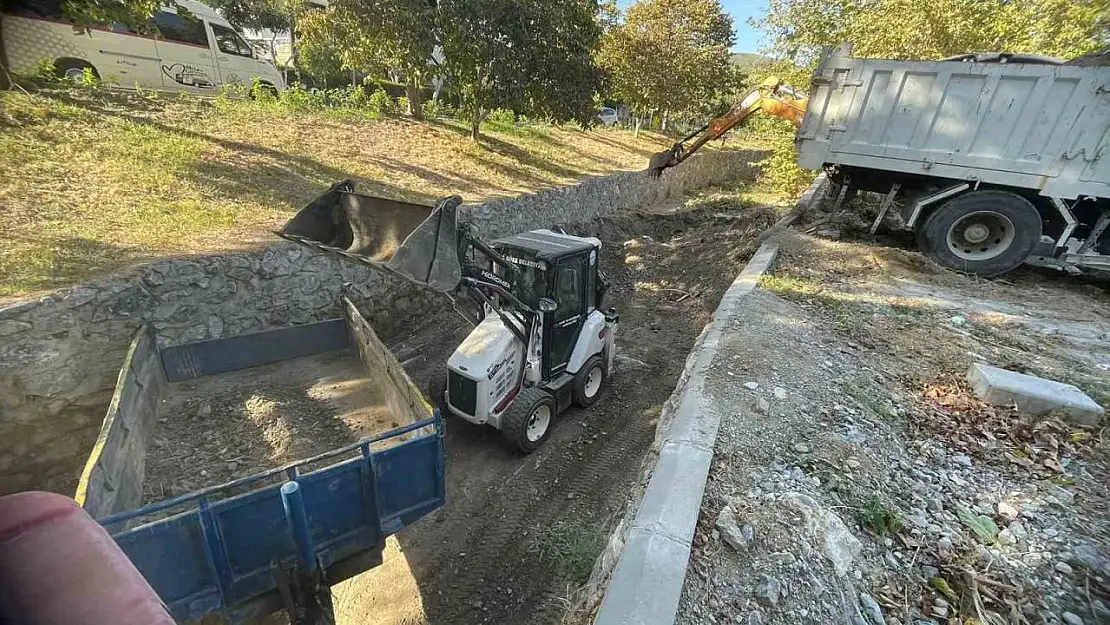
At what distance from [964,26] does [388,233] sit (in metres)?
13.1

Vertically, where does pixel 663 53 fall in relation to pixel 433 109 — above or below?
above

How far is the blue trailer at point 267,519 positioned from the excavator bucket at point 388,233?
1.05m

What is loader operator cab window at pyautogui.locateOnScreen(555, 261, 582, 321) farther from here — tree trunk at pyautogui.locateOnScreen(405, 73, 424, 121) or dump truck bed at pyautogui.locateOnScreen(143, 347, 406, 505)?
tree trunk at pyautogui.locateOnScreen(405, 73, 424, 121)

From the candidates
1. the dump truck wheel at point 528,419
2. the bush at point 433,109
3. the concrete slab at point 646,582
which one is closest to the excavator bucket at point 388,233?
the dump truck wheel at point 528,419

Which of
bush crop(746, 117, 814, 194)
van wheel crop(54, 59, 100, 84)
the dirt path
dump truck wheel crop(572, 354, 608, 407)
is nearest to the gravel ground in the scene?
the dirt path

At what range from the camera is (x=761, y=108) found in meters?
9.29

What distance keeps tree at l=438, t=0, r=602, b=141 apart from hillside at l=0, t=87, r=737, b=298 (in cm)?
167

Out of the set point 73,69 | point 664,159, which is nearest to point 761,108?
point 664,159

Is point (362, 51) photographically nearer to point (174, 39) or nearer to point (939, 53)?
point (174, 39)

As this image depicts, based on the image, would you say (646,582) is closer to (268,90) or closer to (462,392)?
(462,392)

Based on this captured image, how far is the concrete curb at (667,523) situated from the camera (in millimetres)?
2314

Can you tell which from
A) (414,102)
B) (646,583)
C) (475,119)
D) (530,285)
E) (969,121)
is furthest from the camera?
(414,102)

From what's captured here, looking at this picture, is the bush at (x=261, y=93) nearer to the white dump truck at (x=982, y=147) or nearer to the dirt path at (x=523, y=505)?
the dirt path at (x=523, y=505)

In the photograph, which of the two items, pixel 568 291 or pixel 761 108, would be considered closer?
pixel 568 291
